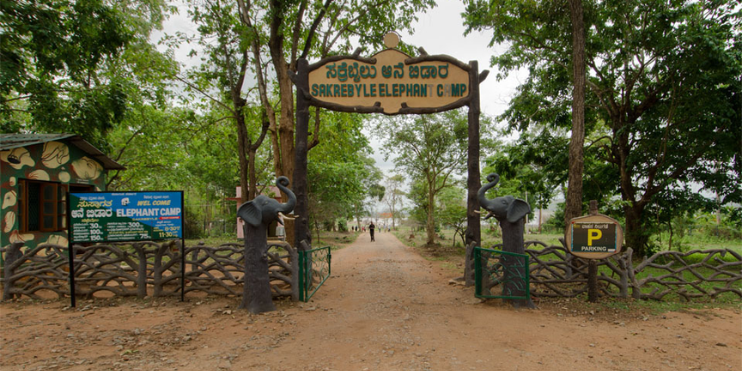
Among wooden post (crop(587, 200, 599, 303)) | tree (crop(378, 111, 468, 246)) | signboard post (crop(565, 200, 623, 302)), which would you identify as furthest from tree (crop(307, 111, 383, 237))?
wooden post (crop(587, 200, 599, 303))

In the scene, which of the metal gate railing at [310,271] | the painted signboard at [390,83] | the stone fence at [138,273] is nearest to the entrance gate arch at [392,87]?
the painted signboard at [390,83]

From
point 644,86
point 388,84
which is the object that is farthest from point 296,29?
point 644,86

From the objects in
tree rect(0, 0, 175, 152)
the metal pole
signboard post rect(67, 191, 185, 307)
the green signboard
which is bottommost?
the green signboard

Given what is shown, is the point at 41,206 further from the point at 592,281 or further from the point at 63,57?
the point at 592,281

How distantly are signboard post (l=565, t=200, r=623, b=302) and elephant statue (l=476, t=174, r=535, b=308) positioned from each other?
843 millimetres

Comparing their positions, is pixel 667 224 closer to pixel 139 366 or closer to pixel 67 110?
pixel 139 366

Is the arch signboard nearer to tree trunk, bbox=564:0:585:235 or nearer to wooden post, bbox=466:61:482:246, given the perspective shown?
wooden post, bbox=466:61:482:246

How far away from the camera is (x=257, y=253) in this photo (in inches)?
235

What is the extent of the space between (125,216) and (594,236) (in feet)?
27.0

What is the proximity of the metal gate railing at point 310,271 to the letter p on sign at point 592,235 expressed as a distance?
5.05m

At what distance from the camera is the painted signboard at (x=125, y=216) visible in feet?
19.5

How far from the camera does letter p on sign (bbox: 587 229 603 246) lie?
19.1 ft

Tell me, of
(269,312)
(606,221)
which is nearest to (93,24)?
(269,312)

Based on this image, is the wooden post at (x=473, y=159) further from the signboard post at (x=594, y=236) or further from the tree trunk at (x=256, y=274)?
the tree trunk at (x=256, y=274)
